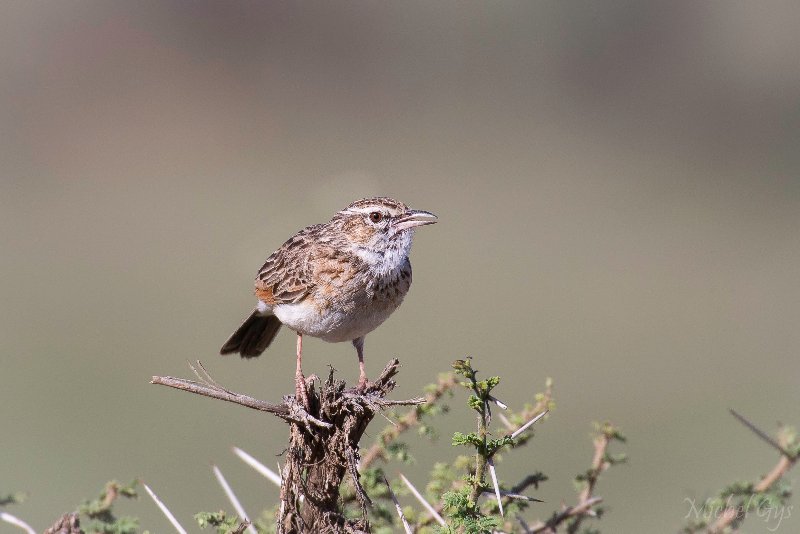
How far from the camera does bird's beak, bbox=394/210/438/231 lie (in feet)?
20.2

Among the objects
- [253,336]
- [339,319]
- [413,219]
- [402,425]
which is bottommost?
[402,425]

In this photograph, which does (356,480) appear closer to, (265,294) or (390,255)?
(390,255)

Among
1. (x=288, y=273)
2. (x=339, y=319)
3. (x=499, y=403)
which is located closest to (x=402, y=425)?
(x=339, y=319)

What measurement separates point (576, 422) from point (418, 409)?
6.78 meters

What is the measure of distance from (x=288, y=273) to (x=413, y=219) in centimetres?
77

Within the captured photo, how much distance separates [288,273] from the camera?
253 inches

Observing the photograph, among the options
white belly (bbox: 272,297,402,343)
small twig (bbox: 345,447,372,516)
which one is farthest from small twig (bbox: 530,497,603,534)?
white belly (bbox: 272,297,402,343)

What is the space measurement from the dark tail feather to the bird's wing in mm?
305

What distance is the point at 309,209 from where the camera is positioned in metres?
16.5

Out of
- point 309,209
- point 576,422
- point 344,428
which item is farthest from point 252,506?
point 309,209

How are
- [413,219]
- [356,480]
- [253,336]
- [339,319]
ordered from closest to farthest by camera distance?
1. [356,480]
2. [339,319]
3. [413,219]
4. [253,336]

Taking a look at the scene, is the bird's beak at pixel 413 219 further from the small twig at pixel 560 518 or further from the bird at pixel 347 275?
the small twig at pixel 560 518

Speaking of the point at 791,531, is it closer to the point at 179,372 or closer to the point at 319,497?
the point at 319,497

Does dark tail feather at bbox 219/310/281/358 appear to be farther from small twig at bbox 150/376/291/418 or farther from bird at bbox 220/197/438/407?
small twig at bbox 150/376/291/418
